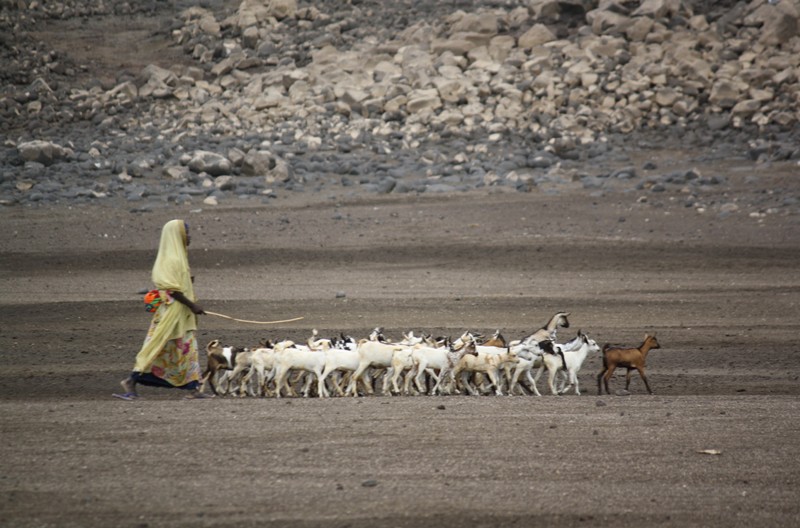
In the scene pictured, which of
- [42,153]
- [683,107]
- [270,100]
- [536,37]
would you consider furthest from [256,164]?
[683,107]

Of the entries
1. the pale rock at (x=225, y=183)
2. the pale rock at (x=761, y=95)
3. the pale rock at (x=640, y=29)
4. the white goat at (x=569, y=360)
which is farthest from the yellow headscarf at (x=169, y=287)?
the pale rock at (x=640, y=29)

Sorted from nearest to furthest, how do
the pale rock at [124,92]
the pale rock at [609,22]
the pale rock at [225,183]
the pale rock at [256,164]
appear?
the pale rock at [225,183], the pale rock at [256,164], the pale rock at [609,22], the pale rock at [124,92]

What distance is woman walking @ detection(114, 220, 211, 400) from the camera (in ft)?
36.6

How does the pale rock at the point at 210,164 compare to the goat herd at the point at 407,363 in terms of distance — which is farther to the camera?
the pale rock at the point at 210,164

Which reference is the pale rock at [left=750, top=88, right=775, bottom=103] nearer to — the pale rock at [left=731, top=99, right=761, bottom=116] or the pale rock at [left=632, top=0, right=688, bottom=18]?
the pale rock at [left=731, top=99, right=761, bottom=116]

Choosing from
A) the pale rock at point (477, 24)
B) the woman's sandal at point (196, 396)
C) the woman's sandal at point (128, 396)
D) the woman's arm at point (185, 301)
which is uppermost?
the pale rock at point (477, 24)

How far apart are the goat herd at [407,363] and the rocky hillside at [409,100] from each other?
17.5 meters

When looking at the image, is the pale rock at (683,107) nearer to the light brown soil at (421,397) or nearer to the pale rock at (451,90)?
the light brown soil at (421,397)

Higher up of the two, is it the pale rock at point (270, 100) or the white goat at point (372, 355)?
the pale rock at point (270, 100)

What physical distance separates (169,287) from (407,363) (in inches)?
108

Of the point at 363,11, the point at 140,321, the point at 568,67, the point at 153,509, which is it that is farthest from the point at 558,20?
the point at 153,509

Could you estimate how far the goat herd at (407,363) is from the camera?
12227mm

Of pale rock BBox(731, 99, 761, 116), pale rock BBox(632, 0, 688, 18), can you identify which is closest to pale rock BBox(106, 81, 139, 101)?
pale rock BBox(632, 0, 688, 18)

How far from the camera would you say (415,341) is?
13.3 meters
